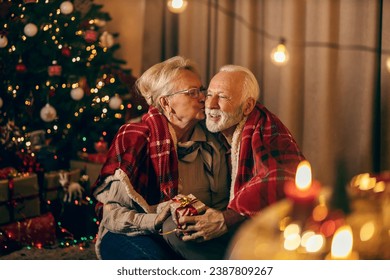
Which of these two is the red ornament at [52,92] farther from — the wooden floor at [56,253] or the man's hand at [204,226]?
the man's hand at [204,226]

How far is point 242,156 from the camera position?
7.02 ft

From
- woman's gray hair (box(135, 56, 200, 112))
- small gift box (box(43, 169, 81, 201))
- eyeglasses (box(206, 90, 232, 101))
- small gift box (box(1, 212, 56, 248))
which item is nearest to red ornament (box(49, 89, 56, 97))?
small gift box (box(43, 169, 81, 201))

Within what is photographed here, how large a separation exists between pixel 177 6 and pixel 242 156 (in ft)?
4.61

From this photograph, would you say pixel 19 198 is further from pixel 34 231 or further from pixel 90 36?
pixel 90 36

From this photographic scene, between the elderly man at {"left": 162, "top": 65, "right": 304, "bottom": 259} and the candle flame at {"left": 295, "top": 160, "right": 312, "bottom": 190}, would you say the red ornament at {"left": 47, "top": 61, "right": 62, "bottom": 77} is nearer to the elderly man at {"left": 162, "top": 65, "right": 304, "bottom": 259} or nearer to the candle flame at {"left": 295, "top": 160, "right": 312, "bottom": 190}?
the elderly man at {"left": 162, "top": 65, "right": 304, "bottom": 259}

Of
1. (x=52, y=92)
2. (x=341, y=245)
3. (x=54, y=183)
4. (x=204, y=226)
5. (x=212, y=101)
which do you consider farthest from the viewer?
(x=52, y=92)

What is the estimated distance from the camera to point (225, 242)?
7.00ft

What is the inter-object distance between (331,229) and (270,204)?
40cm

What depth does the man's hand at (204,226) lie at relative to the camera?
2078 mm

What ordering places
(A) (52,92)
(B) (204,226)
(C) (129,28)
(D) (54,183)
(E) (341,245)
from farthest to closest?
(C) (129,28) < (A) (52,92) < (D) (54,183) < (E) (341,245) < (B) (204,226)

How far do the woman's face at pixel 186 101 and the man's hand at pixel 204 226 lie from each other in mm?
395

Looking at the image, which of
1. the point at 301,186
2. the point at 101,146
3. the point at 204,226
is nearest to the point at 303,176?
the point at 301,186

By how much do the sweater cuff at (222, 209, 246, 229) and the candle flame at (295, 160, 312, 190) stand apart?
27cm

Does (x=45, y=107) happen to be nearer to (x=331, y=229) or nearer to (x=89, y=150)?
(x=89, y=150)
